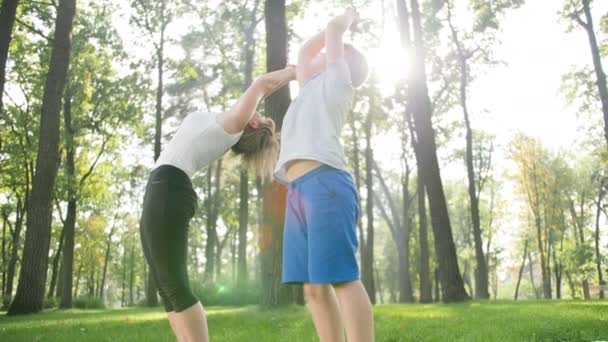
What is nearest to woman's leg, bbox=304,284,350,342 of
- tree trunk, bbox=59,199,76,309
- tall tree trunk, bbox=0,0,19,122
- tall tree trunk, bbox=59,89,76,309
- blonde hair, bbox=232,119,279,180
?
blonde hair, bbox=232,119,279,180

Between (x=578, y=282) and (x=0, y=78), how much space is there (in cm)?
5017

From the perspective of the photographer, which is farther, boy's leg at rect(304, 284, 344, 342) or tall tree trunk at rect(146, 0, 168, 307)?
tall tree trunk at rect(146, 0, 168, 307)

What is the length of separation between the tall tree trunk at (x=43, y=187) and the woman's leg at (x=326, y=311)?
10.4 meters

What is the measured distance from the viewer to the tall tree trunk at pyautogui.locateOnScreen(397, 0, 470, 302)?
11484 mm

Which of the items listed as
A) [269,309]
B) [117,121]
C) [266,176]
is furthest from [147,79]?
[266,176]

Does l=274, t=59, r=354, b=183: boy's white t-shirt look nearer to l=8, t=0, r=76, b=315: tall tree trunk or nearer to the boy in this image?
the boy

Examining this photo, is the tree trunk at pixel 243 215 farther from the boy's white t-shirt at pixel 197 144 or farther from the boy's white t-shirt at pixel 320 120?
the boy's white t-shirt at pixel 320 120

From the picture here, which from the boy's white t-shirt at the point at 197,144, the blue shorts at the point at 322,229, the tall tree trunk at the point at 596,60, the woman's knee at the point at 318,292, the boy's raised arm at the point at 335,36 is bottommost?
the woman's knee at the point at 318,292

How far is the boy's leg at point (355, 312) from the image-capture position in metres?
2.79

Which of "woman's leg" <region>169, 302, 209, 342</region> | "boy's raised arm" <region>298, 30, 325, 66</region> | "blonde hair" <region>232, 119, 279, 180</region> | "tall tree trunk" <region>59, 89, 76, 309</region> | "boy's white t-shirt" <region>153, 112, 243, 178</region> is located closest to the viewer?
"woman's leg" <region>169, 302, 209, 342</region>

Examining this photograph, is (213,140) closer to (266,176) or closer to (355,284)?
(266,176)

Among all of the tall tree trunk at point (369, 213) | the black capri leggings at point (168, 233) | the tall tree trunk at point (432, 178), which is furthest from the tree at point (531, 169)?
the black capri leggings at point (168, 233)

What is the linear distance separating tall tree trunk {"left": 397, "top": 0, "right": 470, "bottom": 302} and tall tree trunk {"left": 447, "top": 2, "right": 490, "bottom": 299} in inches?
367

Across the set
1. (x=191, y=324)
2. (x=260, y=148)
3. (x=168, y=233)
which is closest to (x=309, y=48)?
(x=260, y=148)
